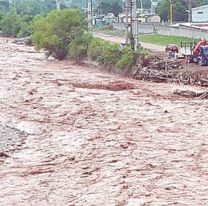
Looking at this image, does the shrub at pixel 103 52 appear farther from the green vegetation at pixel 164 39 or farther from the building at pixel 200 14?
the building at pixel 200 14

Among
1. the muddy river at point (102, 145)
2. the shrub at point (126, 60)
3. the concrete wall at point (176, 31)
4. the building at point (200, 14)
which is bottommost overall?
the muddy river at point (102, 145)

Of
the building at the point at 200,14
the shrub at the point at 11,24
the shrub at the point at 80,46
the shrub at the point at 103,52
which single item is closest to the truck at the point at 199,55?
the shrub at the point at 103,52

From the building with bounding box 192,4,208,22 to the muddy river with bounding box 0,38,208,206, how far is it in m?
46.2

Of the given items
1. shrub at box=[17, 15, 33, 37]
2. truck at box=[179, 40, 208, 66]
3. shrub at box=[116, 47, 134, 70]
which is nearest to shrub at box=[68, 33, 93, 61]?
shrub at box=[116, 47, 134, 70]

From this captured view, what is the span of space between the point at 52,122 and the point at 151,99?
8149mm

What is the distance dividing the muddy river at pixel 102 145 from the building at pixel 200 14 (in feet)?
152

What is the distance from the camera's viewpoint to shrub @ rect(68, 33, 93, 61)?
5919 centimetres

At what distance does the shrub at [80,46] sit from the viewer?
59188mm

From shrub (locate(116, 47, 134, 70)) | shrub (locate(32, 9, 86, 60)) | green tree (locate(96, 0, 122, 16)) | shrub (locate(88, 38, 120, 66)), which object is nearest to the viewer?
shrub (locate(116, 47, 134, 70))

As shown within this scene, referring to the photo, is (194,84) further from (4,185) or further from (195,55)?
(4,185)

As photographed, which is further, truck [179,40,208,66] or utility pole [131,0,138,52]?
utility pole [131,0,138,52]

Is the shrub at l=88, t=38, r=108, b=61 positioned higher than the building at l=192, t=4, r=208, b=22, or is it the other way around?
the building at l=192, t=4, r=208, b=22

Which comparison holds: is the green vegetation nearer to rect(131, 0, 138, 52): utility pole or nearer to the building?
rect(131, 0, 138, 52): utility pole

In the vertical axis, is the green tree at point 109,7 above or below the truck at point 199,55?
above
